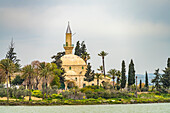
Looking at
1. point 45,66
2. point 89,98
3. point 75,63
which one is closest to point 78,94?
point 89,98

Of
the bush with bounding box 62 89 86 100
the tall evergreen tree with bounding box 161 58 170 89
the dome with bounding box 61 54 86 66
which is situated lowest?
the bush with bounding box 62 89 86 100

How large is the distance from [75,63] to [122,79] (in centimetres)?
1473

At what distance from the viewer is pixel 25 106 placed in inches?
2132

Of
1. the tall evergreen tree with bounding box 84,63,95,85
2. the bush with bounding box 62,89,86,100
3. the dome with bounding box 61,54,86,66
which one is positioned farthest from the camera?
the dome with bounding box 61,54,86,66

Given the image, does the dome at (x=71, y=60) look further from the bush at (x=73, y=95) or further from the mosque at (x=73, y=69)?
the bush at (x=73, y=95)

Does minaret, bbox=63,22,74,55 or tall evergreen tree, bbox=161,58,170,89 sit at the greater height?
minaret, bbox=63,22,74,55

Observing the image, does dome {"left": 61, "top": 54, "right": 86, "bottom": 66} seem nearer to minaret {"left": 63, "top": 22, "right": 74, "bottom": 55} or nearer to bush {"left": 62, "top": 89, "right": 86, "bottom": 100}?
minaret {"left": 63, "top": 22, "right": 74, "bottom": 55}

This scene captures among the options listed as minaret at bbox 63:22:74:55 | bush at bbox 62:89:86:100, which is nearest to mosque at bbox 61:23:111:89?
minaret at bbox 63:22:74:55

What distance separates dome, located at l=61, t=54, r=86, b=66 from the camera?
87.4 m

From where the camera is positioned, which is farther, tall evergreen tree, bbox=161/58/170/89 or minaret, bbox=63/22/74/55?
minaret, bbox=63/22/74/55

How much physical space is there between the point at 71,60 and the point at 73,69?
2183mm

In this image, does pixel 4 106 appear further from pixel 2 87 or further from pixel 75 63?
pixel 75 63

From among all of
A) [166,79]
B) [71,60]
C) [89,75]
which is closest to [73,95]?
[89,75]

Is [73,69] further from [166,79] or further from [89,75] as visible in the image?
[166,79]
